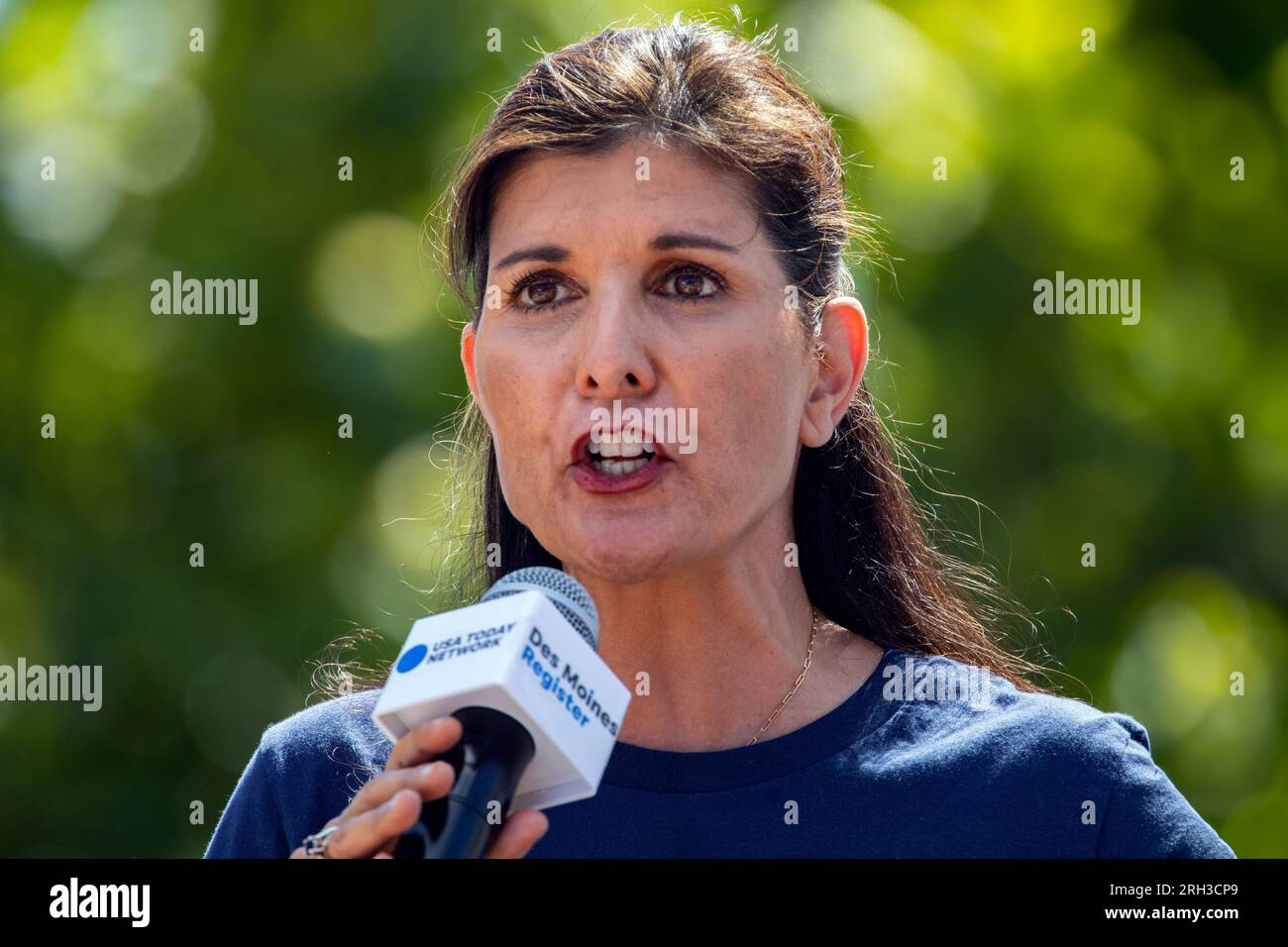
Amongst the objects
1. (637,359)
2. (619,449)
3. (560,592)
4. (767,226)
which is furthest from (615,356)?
(560,592)

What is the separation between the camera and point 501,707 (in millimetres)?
2121

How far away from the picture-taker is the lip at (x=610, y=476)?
3.04 meters

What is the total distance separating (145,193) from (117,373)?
2.84 feet

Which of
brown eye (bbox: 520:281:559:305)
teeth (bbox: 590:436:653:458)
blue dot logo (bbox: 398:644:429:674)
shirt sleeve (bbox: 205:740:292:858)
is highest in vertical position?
brown eye (bbox: 520:281:559:305)

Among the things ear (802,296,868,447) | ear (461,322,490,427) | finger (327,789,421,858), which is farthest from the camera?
ear (461,322,490,427)

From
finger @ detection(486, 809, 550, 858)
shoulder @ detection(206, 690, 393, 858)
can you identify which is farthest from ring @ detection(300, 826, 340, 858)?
shoulder @ detection(206, 690, 393, 858)

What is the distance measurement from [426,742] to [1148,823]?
159 cm

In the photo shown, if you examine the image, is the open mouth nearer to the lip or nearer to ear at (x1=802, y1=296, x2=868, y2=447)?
the lip

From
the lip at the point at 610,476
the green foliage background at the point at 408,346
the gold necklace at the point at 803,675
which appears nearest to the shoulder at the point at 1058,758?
the gold necklace at the point at 803,675

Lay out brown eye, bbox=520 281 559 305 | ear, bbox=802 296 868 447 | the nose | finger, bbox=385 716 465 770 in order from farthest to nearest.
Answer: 1. ear, bbox=802 296 868 447
2. brown eye, bbox=520 281 559 305
3. the nose
4. finger, bbox=385 716 465 770

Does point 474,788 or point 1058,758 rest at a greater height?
point 474,788

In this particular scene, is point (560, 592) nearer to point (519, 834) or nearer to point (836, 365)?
point (519, 834)

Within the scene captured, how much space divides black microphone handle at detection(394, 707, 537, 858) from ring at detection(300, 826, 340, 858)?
0.08 m

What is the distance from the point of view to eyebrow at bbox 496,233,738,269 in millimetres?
3098
